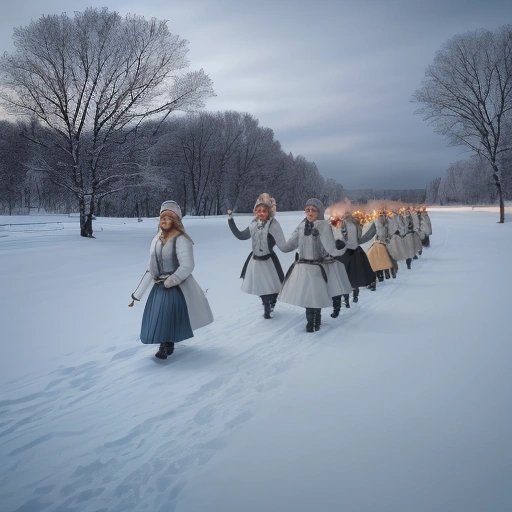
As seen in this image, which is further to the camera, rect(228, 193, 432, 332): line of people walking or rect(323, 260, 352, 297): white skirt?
rect(323, 260, 352, 297): white skirt

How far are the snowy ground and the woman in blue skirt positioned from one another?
432mm

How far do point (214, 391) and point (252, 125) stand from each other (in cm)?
5285

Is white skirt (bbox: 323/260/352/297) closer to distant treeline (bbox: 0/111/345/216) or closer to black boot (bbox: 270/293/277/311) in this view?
black boot (bbox: 270/293/277/311)

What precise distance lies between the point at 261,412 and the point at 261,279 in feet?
12.2

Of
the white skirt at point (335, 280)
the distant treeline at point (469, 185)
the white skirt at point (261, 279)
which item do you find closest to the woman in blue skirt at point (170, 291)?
the white skirt at point (261, 279)

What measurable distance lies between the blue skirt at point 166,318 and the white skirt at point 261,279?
229 centimetres

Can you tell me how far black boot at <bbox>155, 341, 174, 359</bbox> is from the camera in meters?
5.52

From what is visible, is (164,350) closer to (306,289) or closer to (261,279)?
(306,289)

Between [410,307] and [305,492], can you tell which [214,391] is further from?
[410,307]

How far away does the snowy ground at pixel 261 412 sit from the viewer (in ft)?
9.66

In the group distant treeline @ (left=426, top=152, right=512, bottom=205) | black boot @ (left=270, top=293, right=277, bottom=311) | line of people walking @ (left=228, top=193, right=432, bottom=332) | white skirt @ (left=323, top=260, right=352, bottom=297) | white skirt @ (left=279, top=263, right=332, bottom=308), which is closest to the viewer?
white skirt @ (left=279, top=263, right=332, bottom=308)

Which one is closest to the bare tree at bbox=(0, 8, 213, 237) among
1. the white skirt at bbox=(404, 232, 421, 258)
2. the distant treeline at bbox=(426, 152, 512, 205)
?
the white skirt at bbox=(404, 232, 421, 258)

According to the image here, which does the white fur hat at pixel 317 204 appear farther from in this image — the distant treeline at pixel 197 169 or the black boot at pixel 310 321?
the distant treeline at pixel 197 169

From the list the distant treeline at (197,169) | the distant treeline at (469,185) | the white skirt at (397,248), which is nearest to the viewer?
the white skirt at (397,248)
